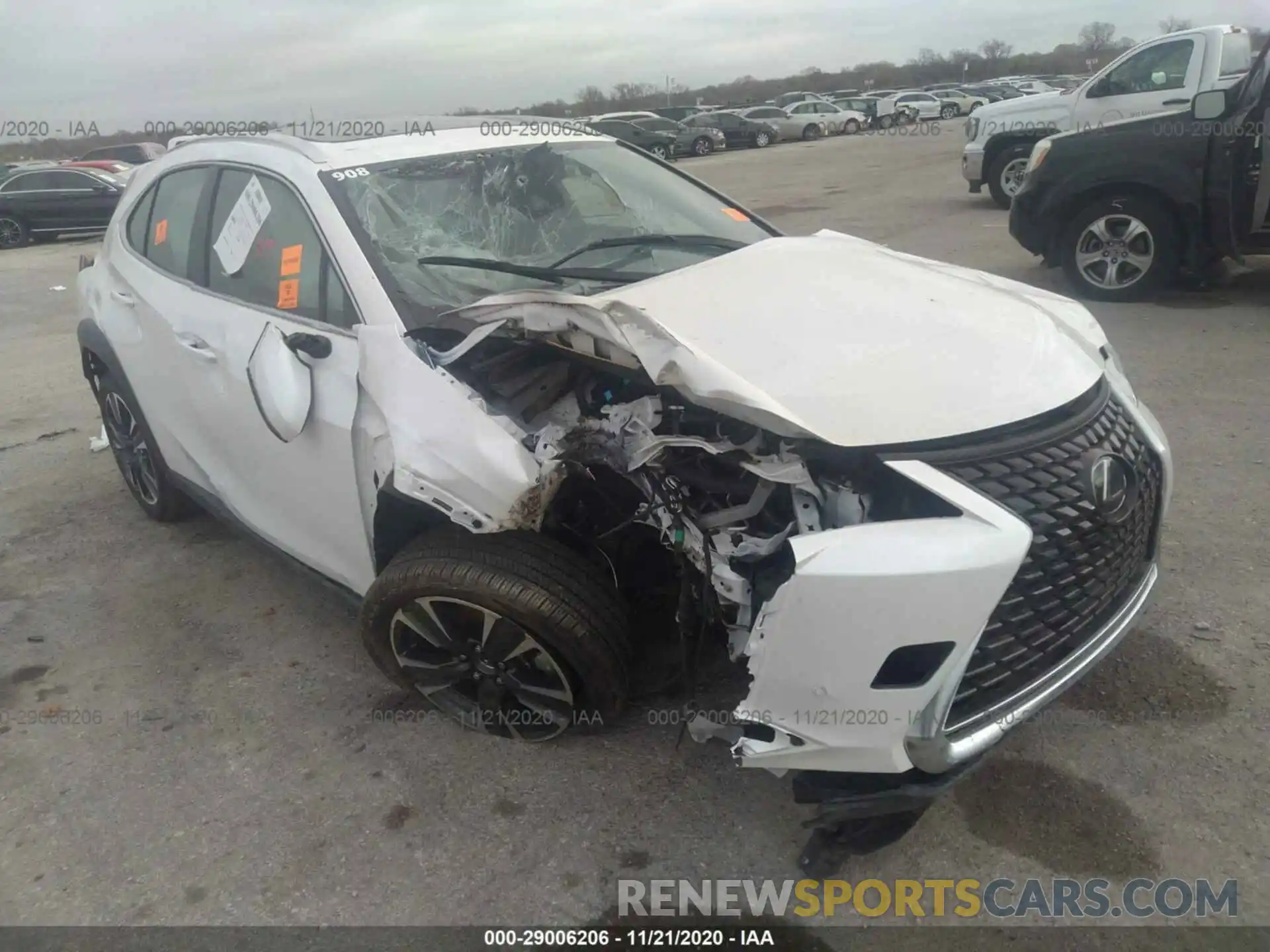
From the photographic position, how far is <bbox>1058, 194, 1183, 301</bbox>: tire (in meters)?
6.52

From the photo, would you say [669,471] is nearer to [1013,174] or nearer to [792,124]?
[1013,174]

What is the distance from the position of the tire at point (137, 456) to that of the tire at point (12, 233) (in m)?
15.7

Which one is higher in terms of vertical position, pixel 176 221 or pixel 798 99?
pixel 798 99

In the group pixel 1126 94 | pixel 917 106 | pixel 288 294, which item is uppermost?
pixel 917 106

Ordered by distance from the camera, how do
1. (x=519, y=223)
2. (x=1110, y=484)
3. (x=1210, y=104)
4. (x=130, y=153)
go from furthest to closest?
1. (x=130, y=153)
2. (x=1210, y=104)
3. (x=519, y=223)
4. (x=1110, y=484)

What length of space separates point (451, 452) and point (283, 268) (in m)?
1.13

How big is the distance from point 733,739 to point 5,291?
1304cm

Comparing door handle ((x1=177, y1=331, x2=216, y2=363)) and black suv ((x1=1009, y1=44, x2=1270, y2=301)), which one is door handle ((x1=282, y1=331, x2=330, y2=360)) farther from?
black suv ((x1=1009, y1=44, x2=1270, y2=301))

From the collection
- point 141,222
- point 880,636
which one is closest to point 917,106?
point 141,222

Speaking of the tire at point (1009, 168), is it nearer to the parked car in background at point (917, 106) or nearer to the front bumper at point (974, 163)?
the front bumper at point (974, 163)

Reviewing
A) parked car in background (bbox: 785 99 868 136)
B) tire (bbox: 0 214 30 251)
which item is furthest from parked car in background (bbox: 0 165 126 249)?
parked car in background (bbox: 785 99 868 136)

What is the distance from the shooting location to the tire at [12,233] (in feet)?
55.0

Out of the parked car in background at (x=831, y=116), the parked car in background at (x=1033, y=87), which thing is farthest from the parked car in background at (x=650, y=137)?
the parked car in background at (x=1033, y=87)

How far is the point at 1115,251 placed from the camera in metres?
6.79
